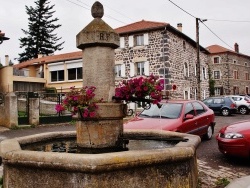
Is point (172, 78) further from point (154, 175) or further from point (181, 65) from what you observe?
point (154, 175)

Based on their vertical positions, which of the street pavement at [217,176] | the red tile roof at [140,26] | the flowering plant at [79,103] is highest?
the red tile roof at [140,26]

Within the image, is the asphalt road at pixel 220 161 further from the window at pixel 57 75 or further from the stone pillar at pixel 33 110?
the window at pixel 57 75

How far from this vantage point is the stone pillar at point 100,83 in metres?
4.86

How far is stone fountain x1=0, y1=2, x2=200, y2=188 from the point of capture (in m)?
3.41

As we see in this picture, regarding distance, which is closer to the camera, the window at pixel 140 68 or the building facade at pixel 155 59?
the building facade at pixel 155 59

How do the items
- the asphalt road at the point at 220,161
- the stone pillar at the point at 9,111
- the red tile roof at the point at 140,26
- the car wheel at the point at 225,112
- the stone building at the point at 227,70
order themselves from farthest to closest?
the stone building at the point at 227,70 → the red tile roof at the point at 140,26 → the car wheel at the point at 225,112 → the stone pillar at the point at 9,111 → the asphalt road at the point at 220,161

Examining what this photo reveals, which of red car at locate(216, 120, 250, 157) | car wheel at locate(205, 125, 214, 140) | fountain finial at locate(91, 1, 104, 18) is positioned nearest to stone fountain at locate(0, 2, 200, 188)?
fountain finial at locate(91, 1, 104, 18)

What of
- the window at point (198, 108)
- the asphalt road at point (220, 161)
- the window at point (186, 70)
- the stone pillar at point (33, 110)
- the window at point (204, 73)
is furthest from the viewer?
the window at point (204, 73)

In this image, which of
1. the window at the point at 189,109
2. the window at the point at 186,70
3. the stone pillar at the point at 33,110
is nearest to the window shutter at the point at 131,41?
the window at the point at 186,70

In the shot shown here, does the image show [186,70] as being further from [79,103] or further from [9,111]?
[79,103]

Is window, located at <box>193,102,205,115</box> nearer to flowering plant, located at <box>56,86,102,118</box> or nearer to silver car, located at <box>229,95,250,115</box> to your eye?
flowering plant, located at <box>56,86,102,118</box>

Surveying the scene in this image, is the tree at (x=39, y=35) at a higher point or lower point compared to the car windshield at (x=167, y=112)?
higher

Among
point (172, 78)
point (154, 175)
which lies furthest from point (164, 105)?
point (172, 78)

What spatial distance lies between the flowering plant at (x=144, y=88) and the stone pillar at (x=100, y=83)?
1.14 feet
